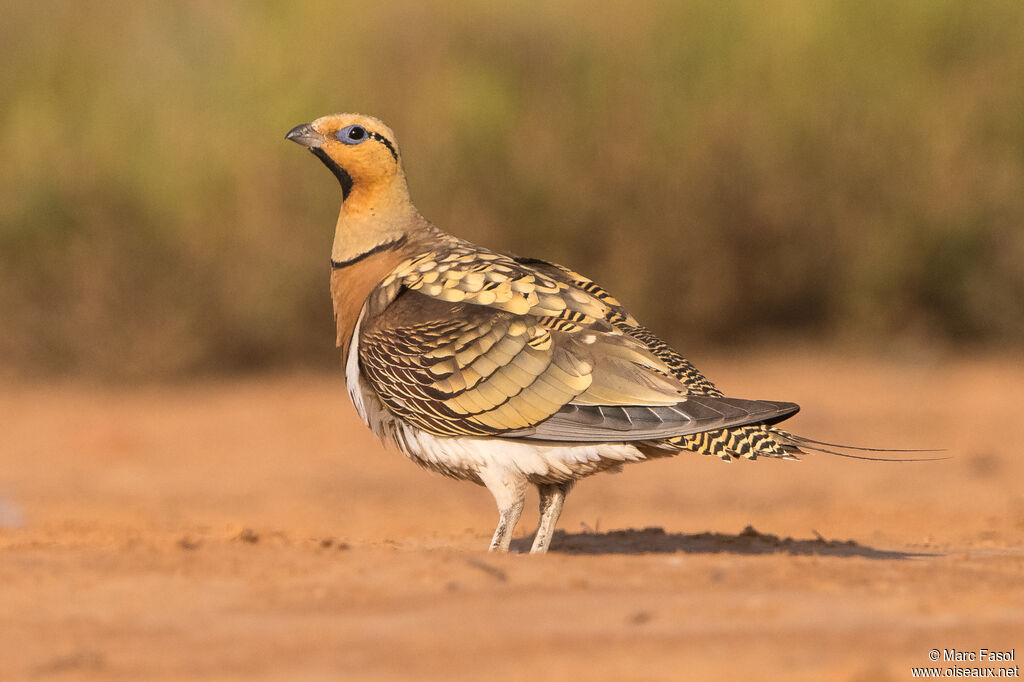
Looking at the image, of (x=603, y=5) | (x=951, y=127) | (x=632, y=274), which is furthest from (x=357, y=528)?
(x=951, y=127)

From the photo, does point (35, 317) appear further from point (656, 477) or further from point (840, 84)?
point (840, 84)

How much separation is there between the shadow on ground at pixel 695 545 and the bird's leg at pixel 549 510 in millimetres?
297

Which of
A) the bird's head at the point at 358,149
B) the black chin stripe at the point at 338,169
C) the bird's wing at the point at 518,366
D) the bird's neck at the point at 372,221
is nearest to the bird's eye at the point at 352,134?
the bird's head at the point at 358,149

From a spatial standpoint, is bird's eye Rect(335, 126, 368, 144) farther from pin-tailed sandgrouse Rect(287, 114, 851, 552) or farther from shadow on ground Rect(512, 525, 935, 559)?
shadow on ground Rect(512, 525, 935, 559)

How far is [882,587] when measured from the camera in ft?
16.3

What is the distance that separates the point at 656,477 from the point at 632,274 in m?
4.13

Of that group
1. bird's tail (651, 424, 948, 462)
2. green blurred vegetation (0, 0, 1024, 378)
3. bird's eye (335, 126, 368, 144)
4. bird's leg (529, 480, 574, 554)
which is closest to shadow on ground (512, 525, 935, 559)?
bird's leg (529, 480, 574, 554)

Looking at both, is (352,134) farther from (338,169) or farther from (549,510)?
(549,510)

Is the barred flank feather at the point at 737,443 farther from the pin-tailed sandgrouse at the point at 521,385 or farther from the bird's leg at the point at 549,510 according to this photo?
the bird's leg at the point at 549,510

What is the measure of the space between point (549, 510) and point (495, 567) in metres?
1.28

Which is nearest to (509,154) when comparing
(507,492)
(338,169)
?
(338,169)

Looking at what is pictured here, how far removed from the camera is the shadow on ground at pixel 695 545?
6668 mm

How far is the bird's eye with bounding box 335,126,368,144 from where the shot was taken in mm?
7121

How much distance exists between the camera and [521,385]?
6027 mm
